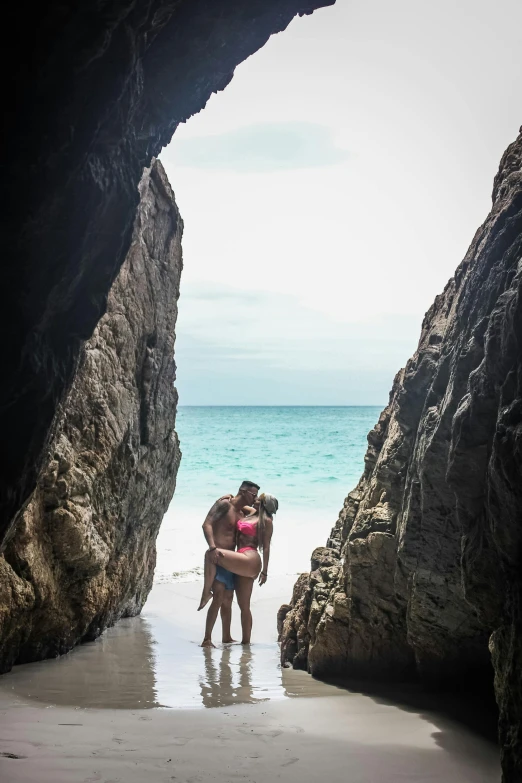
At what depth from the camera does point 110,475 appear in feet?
24.0

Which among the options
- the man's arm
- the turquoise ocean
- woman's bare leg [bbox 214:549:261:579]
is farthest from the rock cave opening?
the turquoise ocean

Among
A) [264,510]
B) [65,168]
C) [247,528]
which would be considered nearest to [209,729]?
[65,168]

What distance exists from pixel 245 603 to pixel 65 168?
631 centimetres

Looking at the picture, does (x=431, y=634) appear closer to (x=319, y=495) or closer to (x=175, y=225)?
(x=175, y=225)

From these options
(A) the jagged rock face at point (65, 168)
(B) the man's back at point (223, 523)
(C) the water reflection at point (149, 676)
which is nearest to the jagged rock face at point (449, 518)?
(C) the water reflection at point (149, 676)

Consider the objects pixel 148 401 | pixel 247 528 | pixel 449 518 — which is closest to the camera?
pixel 449 518

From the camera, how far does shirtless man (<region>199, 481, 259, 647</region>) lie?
8.43 meters

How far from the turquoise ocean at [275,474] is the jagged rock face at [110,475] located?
4.72 metres

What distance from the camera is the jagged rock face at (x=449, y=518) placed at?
338 cm

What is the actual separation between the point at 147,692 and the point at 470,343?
3597mm

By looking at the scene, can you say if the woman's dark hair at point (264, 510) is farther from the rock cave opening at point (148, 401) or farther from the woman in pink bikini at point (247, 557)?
the rock cave opening at point (148, 401)

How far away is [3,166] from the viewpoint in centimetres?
288

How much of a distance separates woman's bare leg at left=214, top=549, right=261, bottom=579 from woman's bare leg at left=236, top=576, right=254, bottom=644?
0.27 feet

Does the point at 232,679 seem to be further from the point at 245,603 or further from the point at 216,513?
the point at 216,513
